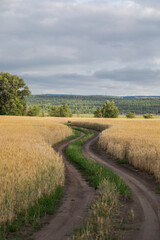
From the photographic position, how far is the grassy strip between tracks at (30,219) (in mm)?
7059

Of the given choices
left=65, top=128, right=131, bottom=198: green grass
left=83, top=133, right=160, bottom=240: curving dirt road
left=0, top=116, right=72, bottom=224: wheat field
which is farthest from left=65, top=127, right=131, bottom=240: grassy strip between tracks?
left=0, top=116, right=72, bottom=224: wheat field

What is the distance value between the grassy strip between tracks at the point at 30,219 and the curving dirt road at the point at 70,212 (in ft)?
0.87

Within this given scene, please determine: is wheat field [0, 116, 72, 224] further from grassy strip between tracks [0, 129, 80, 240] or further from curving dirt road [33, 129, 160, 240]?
curving dirt road [33, 129, 160, 240]

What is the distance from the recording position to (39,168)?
1191 cm

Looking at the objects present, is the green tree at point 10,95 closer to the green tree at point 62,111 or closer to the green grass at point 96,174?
the green tree at point 62,111

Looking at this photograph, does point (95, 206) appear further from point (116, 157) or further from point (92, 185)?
point (116, 157)

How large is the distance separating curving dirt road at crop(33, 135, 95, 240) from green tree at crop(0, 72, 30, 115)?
2944 inches

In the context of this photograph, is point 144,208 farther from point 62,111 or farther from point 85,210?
point 62,111

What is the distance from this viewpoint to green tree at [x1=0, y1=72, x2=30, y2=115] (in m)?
84.0

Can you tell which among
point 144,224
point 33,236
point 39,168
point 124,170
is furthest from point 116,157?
point 33,236

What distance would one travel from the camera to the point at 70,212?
882 cm

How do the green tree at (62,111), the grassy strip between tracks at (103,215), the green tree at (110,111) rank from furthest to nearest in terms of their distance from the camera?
1. the green tree at (62,111)
2. the green tree at (110,111)
3. the grassy strip between tracks at (103,215)

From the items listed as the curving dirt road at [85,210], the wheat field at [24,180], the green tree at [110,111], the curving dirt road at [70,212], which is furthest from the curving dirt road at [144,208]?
the green tree at [110,111]

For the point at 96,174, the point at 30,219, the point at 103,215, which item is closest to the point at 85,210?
the point at 103,215
